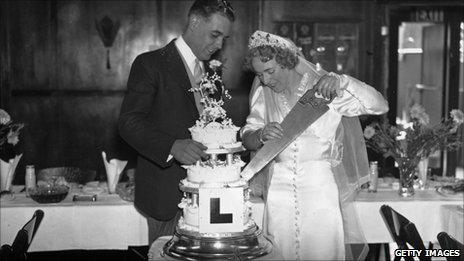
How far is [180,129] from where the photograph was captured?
2.86 m

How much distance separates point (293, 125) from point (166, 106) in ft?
2.24

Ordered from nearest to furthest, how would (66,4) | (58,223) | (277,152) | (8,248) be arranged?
(8,248), (277,152), (58,223), (66,4)

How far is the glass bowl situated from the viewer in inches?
154

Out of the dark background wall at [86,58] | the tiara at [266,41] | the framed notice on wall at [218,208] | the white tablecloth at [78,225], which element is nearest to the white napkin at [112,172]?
the white tablecloth at [78,225]

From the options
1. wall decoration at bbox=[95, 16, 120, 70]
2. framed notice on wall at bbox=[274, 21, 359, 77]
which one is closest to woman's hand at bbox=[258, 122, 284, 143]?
framed notice on wall at bbox=[274, 21, 359, 77]

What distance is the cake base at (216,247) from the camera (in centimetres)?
249

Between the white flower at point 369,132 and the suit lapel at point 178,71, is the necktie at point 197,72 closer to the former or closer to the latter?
the suit lapel at point 178,71

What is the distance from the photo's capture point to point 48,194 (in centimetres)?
391

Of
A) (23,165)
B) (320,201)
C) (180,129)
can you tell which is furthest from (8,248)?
(23,165)

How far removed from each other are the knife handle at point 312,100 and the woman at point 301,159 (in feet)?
0.37

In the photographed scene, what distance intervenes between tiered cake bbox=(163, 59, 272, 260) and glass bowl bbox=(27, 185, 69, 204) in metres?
1.52

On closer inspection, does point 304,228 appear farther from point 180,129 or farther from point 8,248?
point 8,248

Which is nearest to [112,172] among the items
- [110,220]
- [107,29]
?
[110,220]

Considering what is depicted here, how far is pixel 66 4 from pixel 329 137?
190 inches
